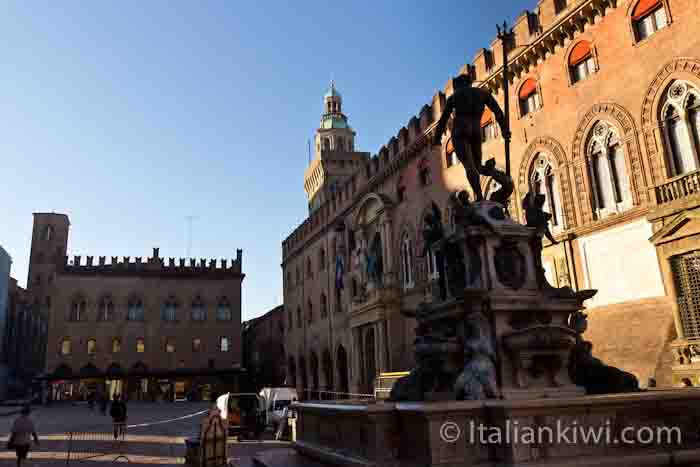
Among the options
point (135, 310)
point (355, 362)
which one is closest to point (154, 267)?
point (135, 310)

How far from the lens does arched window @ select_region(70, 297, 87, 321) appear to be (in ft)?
147

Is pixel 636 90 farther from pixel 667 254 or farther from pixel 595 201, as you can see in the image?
pixel 667 254

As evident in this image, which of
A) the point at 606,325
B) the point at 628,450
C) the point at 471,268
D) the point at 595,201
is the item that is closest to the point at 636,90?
the point at 595,201

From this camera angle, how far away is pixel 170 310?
47.4 meters

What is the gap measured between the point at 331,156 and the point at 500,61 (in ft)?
109

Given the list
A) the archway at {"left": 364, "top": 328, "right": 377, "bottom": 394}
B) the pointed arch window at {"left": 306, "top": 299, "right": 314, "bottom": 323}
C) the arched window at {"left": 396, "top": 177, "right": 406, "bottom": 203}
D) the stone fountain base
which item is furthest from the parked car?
the pointed arch window at {"left": 306, "top": 299, "right": 314, "bottom": 323}

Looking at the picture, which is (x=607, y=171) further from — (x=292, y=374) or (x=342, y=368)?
(x=292, y=374)

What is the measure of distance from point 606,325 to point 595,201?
3437 millimetres

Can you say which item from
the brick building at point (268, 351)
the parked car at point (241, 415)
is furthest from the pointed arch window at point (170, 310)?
the parked car at point (241, 415)

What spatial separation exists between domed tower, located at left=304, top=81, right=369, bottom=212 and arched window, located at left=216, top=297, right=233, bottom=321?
40.2 feet

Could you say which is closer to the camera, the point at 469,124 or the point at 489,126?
the point at 469,124

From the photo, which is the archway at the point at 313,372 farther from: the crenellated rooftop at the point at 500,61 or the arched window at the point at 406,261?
the arched window at the point at 406,261

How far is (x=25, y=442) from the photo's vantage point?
30.7 feet

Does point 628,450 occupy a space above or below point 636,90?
below
